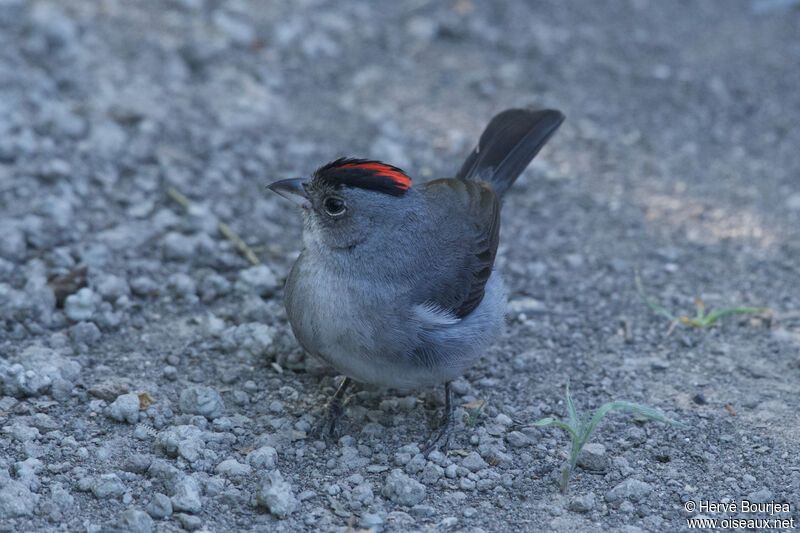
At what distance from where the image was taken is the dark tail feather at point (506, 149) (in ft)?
19.8

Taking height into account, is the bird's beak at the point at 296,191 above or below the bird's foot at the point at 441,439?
above

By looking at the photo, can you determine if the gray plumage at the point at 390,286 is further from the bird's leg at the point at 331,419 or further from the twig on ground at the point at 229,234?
the twig on ground at the point at 229,234

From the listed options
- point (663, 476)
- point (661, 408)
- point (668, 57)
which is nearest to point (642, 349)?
point (661, 408)

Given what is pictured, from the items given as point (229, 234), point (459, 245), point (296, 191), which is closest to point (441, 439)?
point (459, 245)

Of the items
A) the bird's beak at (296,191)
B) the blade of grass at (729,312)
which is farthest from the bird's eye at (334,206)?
the blade of grass at (729,312)

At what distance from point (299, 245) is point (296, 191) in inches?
61.1

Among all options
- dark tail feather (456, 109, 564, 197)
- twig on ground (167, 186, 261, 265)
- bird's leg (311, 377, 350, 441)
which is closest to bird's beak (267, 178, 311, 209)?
bird's leg (311, 377, 350, 441)

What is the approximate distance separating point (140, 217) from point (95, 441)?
7.66 feet

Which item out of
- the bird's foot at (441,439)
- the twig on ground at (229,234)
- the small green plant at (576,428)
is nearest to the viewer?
the small green plant at (576,428)

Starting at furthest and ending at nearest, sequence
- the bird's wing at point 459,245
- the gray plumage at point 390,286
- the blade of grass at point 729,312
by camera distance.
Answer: the blade of grass at point 729,312 < the bird's wing at point 459,245 < the gray plumage at point 390,286

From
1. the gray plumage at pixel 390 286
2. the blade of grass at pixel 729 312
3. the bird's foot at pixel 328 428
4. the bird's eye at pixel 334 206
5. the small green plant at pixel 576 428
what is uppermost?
the blade of grass at pixel 729 312

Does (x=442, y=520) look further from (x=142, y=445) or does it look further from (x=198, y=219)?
(x=198, y=219)

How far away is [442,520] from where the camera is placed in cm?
422

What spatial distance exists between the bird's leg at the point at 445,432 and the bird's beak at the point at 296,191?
1.34 metres
